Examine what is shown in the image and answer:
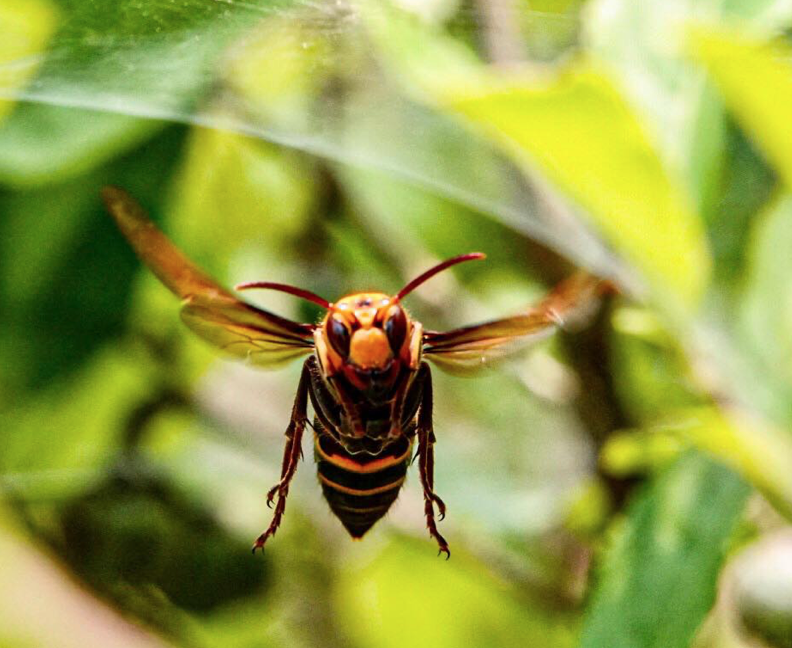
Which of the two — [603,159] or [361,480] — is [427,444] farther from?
[603,159]

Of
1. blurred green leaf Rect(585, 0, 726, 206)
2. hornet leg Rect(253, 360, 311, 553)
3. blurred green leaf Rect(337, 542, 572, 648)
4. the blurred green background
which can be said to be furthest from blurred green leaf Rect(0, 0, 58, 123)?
blurred green leaf Rect(337, 542, 572, 648)

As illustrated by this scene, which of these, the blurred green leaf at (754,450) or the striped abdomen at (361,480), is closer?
the striped abdomen at (361,480)

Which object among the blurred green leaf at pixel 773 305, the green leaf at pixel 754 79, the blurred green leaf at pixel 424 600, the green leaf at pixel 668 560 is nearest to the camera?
the green leaf at pixel 754 79

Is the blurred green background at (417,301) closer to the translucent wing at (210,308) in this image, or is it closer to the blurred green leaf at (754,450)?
the blurred green leaf at (754,450)

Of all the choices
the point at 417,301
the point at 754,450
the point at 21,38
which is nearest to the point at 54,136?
the point at 21,38

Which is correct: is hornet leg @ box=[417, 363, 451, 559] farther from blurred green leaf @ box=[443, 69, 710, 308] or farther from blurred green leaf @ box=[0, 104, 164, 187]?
blurred green leaf @ box=[0, 104, 164, 187]

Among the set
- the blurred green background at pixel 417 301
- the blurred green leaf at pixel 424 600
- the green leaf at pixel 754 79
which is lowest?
the blurred green leaf at pixel 424 600

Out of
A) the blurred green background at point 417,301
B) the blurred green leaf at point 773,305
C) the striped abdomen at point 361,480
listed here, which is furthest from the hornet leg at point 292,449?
the blurred green leaf at point 773,305

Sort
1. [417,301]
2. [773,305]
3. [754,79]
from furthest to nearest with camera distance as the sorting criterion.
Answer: [417,301]
[773,305]
[754,79]
